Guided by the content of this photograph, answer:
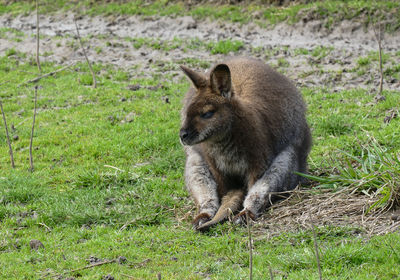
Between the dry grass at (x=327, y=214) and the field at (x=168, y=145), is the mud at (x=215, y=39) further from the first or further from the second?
the dry grass at (x=327, y=214)

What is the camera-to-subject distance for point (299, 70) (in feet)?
40.7

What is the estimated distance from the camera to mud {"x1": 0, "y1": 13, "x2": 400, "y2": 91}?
12.2m

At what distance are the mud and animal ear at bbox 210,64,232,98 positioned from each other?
4.95 m

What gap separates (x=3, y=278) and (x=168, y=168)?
11.9 feet

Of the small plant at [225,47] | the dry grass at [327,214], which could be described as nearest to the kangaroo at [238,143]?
the dry grass at [327,214]

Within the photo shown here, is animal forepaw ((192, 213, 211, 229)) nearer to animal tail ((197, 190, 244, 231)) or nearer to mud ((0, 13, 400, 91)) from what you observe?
animal tail ((197, 190, 244, 231))

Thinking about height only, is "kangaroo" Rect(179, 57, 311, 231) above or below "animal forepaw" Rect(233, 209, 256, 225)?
above

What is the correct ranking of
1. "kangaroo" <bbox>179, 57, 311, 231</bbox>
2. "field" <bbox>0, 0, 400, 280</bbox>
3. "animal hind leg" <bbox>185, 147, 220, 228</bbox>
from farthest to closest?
1. "animal hind leg" <bbox>185, 147, 220, 228</bbox>
2. "kangaroo" <bbox>179, 57, 311, 231</bbox>
3. "field" <bbox>0, 0, 400, 280</bbox>

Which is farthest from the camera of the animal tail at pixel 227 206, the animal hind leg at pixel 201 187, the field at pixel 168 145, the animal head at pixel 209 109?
the animal hind leg at pixel 201 187

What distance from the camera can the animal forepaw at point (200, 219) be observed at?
22.6ft

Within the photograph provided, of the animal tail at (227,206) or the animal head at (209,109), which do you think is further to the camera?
the animal head at (209,109)

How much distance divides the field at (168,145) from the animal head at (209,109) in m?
1.00

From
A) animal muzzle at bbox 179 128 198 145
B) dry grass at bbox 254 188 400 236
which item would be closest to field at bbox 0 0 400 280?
dry grass at bbox 254 188 400 236

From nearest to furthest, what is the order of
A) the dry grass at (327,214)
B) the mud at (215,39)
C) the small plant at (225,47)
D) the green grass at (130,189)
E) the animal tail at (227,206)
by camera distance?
the green grass at (130,189) < the dry grass at (327,214) < the animal tail at (227,206) < the mud at (215,39) < the small plant at (225,47)
